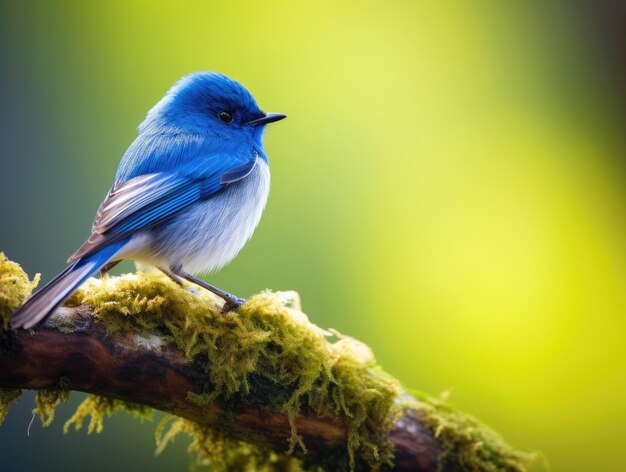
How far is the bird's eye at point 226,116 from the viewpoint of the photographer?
4.90 m

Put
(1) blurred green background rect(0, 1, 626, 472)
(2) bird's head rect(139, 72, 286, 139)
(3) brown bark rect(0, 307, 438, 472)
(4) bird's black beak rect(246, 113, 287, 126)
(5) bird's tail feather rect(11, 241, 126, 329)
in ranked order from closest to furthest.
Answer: (5) bird's tail feather rect(11, 241, 126, 329), (3) brown bark rect(0, 307, 438, 472), (2) bird's head rect(139, 72, 286, 139), (4) bird's black beak rect(246, 113, 287, 126), (1) blurred green background rect(0, 1, 626, 472)

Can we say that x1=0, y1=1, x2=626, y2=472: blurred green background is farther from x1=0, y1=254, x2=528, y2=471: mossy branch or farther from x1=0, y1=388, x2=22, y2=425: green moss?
x1=0, y1=388, x2=22, y2=425: green moss

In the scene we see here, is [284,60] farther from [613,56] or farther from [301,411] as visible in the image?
[301,411]

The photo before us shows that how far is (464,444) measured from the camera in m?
3.62

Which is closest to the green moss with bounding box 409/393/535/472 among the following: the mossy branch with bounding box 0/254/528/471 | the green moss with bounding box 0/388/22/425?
the mossy branch with bounding box 0/254/528/471

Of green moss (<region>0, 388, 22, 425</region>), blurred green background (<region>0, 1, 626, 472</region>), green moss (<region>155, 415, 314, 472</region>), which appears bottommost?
green moss (<region>0, 388, 22, 425</region>)

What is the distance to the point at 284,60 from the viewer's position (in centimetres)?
773

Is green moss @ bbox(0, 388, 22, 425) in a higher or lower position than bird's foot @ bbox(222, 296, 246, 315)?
lower

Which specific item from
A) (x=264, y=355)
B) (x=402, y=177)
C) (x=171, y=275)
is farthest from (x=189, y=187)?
(x=402, y=177)

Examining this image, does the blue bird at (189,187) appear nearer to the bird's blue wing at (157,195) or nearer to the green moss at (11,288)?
the bird's blue wing at (157,195)

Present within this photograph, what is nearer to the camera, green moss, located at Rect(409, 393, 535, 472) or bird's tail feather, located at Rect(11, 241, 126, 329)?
bird's tail feather, located at Rect(11, 241, 126, 329)

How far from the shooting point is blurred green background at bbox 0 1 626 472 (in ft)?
21.8

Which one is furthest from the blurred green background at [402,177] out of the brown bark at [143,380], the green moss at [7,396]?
the green moss at [7,396]

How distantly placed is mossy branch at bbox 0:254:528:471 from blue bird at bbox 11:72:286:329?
0.29 m
